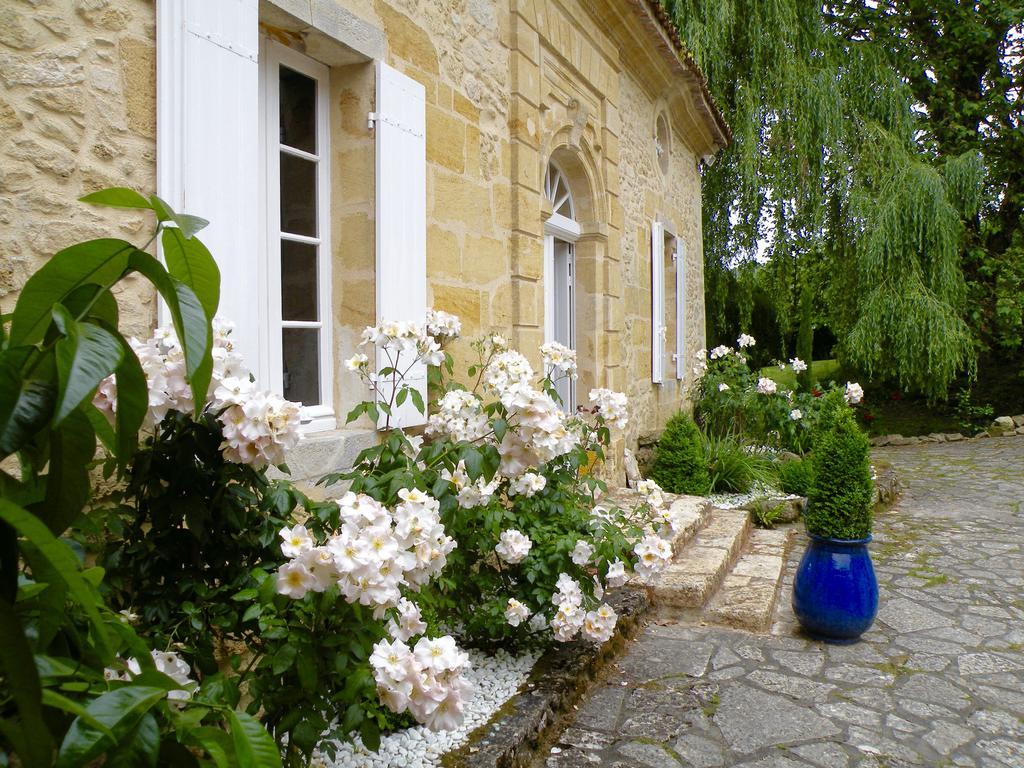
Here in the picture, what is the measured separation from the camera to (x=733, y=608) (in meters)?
4.25

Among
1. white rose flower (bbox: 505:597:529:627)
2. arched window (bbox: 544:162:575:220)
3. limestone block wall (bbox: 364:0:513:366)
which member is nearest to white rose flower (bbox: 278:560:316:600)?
white rose flower (bbox: 505:597:529:627)

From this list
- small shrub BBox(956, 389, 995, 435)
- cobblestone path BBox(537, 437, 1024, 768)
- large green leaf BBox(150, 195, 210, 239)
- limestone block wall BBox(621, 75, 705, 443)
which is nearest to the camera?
large green leaf BBox(150, 195, 210, 239)

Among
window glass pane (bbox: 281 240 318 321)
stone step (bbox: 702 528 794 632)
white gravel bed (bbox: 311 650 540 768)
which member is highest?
window glass pane (bbox: 281 240 318 321)

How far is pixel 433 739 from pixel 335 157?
7.57ft

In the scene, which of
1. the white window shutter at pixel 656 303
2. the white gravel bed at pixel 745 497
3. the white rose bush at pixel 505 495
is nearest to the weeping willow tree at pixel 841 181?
the white window shutter at pixel 656 303

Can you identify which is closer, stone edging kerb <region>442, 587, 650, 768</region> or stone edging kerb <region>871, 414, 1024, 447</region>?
stone edging kerb <region>442, 587, 650, 768</region>

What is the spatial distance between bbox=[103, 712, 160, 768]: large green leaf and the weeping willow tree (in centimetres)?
911

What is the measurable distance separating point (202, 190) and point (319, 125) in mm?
1036

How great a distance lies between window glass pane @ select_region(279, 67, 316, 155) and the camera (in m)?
3.10

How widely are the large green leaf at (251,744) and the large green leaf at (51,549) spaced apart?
0.25 m

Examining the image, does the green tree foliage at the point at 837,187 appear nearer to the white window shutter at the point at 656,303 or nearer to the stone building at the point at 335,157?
the white window shutter at the point at 656,303

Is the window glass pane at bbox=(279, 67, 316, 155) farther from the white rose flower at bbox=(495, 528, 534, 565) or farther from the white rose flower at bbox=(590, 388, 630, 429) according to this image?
the white rose flower at bbox=(495, 528, 534, 565)

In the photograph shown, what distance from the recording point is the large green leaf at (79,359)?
0.73m

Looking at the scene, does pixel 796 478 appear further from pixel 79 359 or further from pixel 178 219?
pixel 79 359
